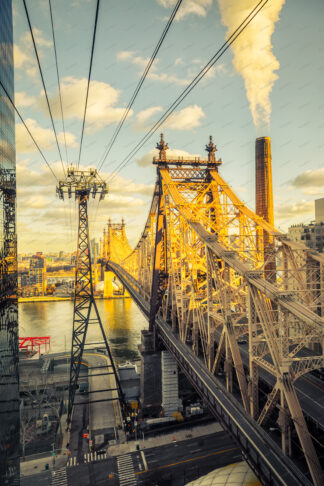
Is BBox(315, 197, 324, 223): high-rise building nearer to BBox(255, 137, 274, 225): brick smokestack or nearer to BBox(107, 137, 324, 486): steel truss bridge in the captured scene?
BBox(255, 137, 274, 225): brick smokestack

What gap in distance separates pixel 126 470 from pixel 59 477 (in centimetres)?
522

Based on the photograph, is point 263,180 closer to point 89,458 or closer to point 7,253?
point 89,458

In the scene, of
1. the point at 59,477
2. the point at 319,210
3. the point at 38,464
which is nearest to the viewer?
the point at 59,477

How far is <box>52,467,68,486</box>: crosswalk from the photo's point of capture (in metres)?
24.1

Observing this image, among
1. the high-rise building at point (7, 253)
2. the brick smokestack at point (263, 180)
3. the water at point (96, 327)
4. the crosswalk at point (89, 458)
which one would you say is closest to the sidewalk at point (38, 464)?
the crosswalk at point (89, 458)

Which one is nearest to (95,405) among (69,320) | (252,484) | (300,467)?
(252,484)

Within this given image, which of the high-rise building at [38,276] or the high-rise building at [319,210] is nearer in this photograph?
the high-rise building at [319,210]

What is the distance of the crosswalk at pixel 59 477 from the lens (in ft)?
79.0

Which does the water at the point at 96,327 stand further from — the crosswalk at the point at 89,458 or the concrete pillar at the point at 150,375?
the crosswalk at the point at 89,458

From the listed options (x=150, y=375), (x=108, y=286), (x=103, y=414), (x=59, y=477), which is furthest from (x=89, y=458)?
(x=108, y=286)

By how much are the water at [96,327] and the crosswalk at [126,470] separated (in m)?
26.3

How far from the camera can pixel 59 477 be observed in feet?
81.3

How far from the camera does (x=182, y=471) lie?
24.7 meters

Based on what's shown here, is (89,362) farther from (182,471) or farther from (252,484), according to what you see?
(252,484)
